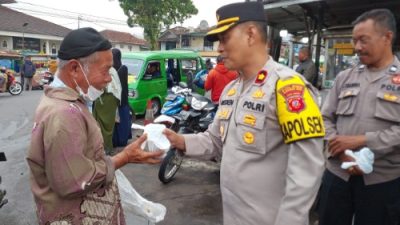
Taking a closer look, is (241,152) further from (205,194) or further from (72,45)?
(205,194)

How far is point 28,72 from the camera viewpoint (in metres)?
17.0

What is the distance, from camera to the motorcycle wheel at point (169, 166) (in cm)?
477

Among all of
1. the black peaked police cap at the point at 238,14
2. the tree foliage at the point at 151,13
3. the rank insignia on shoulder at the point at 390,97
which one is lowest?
the rank insignia on shoulder at the point at 390,97

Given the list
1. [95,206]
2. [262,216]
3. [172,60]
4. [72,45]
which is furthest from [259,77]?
[172,60]

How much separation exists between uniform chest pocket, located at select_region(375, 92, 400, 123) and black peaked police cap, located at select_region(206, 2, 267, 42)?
1010mm

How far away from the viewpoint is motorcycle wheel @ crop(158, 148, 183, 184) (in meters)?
4.77

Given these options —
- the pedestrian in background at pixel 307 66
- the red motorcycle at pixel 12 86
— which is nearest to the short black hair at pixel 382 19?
the pedestrian in background at pixel 307 66

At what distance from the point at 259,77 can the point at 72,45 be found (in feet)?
2.84

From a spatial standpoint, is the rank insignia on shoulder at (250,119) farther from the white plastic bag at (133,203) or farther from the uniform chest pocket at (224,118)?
the white plastic bag at (133,203)

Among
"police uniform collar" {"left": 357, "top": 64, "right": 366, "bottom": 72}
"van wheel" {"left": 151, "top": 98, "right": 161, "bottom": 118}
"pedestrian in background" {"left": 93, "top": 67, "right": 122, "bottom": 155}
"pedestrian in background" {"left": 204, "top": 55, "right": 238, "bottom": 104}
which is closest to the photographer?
"police uniform collar" {"left": 357, "top": 64, "right": 366, "bottom": 72}

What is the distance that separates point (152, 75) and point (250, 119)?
8.05 meters

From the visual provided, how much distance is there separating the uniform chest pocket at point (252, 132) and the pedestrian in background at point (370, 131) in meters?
0.87

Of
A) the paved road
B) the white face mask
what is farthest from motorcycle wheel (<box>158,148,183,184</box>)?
the white face mask

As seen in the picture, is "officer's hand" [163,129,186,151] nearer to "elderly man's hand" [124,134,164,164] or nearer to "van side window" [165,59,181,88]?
"elderly man's hand" [124,134,164,164]
